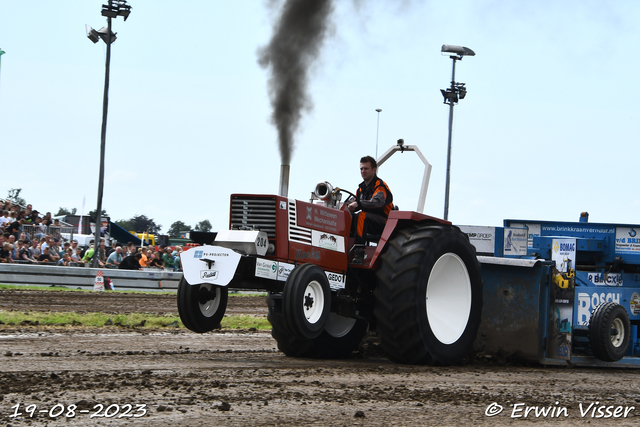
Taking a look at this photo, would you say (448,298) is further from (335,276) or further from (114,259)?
(114,259)

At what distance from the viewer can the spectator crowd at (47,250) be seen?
19344mm

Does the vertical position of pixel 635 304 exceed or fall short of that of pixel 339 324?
it exceeds it

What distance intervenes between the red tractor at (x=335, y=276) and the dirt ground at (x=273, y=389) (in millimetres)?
314

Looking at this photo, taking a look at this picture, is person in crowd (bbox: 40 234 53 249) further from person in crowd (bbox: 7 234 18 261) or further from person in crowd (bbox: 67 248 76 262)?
person in crowd (bbox: 67 248 76 262)

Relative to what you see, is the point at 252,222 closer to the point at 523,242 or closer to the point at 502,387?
the point at 502,387

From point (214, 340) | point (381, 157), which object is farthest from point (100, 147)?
point (381, 157)

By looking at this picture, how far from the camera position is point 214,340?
9609 millimetres

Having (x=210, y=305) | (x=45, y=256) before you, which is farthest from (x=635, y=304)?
(x=45, y=256)

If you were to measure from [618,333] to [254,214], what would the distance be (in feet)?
13.5

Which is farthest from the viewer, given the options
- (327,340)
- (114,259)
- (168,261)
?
(168,261)

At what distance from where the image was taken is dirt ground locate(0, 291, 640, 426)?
14.3 feet

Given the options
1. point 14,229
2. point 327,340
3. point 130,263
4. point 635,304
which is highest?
point 14,229

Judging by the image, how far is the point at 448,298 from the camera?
25.1 ft

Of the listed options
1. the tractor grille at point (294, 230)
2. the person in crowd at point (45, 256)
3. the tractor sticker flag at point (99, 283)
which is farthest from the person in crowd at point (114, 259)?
the tractor grille at point (294, 230)
